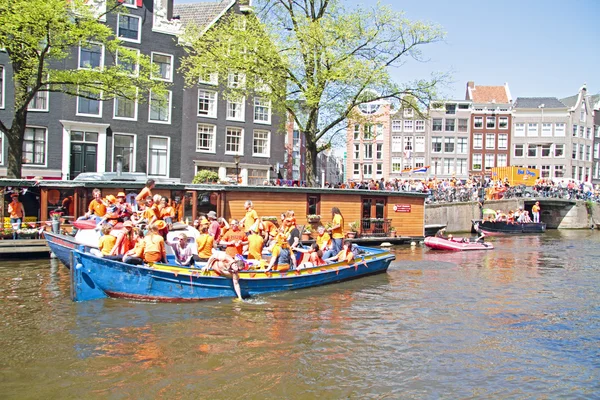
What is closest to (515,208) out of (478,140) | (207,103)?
(478,140)

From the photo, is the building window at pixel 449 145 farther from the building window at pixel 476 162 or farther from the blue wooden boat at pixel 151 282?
the blue wooden boat at pixel 151 282

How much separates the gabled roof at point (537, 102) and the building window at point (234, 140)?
1614 inches

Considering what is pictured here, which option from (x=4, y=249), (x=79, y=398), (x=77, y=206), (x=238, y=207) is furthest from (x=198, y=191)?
(x=79, y=398)

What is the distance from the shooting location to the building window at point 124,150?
112 ft

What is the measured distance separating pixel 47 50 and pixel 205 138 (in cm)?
1733

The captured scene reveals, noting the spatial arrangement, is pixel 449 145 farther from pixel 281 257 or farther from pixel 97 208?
pixel 281 257

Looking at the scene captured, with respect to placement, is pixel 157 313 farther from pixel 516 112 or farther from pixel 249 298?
pixel 516 112

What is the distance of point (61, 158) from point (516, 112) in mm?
52112

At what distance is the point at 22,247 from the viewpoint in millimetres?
20109

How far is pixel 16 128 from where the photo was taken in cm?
2222

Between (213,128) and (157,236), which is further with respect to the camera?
(213,128)

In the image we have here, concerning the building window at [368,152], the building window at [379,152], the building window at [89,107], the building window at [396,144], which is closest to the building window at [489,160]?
the building window at [396,144]

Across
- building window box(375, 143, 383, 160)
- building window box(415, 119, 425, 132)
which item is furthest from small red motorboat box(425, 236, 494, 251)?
building window box(415, 119, 425, 132)

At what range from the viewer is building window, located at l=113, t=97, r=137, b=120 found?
34062mm
